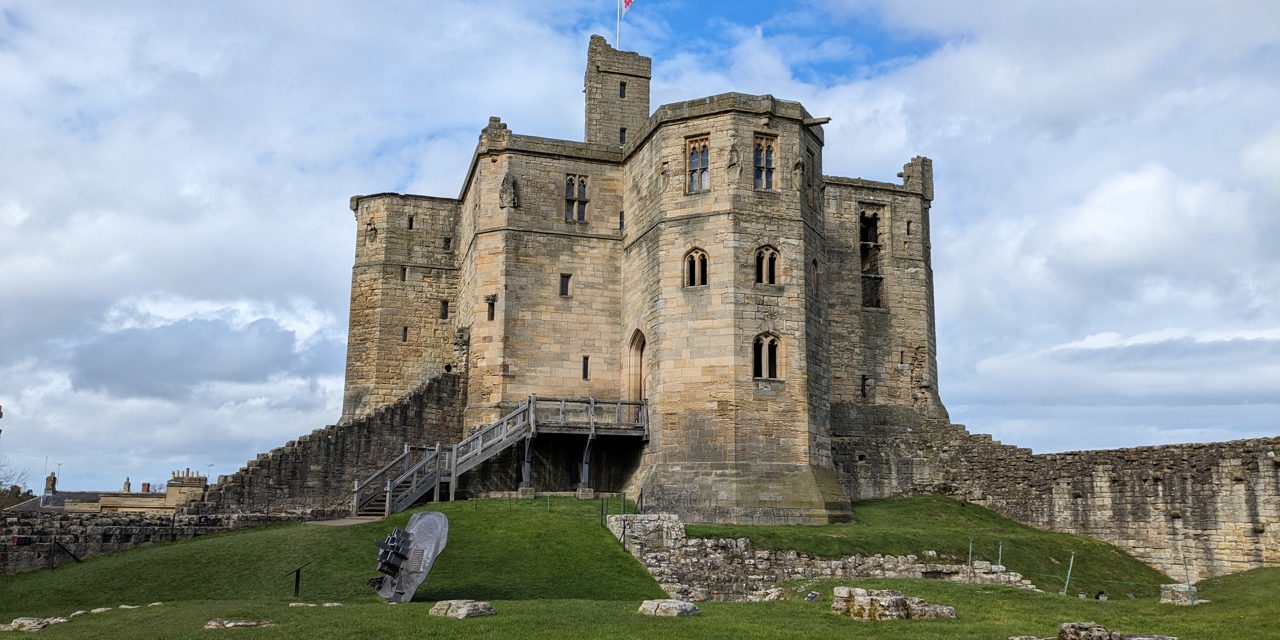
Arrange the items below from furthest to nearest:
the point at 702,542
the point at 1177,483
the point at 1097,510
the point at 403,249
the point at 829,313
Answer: the point at 403,249
the point at 829,313
the point at 1097,510
the point at 1177,483
the point at 702,542

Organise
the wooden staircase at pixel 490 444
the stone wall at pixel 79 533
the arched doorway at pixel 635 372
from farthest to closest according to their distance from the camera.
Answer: the arched doorway at pixel 635 372, the wooden staircase at pixel 490 444, the stone wall at pixel 79 533

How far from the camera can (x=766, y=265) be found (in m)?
33.5

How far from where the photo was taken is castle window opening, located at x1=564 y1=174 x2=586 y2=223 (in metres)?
38.9

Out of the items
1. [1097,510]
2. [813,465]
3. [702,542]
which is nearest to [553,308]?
[813,465]

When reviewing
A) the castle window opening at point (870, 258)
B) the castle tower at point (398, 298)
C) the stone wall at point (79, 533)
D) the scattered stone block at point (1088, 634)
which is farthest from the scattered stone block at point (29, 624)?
the castle window opening at point (870, 258)

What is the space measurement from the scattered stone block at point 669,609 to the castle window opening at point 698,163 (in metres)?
18.3

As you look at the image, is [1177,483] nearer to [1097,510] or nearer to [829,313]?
[1097,510]

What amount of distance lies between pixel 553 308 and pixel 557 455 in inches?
196

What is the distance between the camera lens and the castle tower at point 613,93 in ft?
149

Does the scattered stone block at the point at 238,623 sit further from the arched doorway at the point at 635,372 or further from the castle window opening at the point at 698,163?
the arched doorway at the point at 635,372

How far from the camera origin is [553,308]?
124 feet

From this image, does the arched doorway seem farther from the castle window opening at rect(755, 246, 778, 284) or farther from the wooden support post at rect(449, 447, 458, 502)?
the wooden support post at rect(449, 447, 458, 502)

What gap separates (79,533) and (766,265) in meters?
19.6

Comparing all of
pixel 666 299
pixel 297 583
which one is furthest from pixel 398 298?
pixel 297 583
